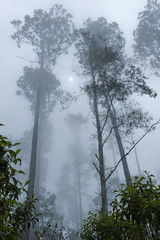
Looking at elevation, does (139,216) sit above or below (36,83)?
below

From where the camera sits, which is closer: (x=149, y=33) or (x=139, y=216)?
(x=139, y=216)

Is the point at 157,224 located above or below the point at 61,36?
below

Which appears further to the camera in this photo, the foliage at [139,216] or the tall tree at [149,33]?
the tall tree at [149,33]

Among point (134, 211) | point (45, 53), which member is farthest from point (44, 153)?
point (134, 211)

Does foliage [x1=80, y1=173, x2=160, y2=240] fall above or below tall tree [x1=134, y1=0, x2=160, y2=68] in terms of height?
below

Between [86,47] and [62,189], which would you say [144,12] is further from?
[62,189]

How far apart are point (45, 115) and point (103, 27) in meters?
11.1

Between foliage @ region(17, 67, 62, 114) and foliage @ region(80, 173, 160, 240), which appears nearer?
foliage @ region(80, 173, 160, 240)

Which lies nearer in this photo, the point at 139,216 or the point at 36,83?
the point at 139,216

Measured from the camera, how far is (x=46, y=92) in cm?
1817

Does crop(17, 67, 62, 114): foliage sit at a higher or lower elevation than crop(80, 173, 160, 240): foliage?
higher

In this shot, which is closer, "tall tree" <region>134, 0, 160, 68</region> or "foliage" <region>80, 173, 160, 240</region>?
"foliage" <region>80, 173, 160, 240</region>

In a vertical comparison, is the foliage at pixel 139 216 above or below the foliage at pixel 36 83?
below

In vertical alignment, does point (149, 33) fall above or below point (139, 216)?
above
